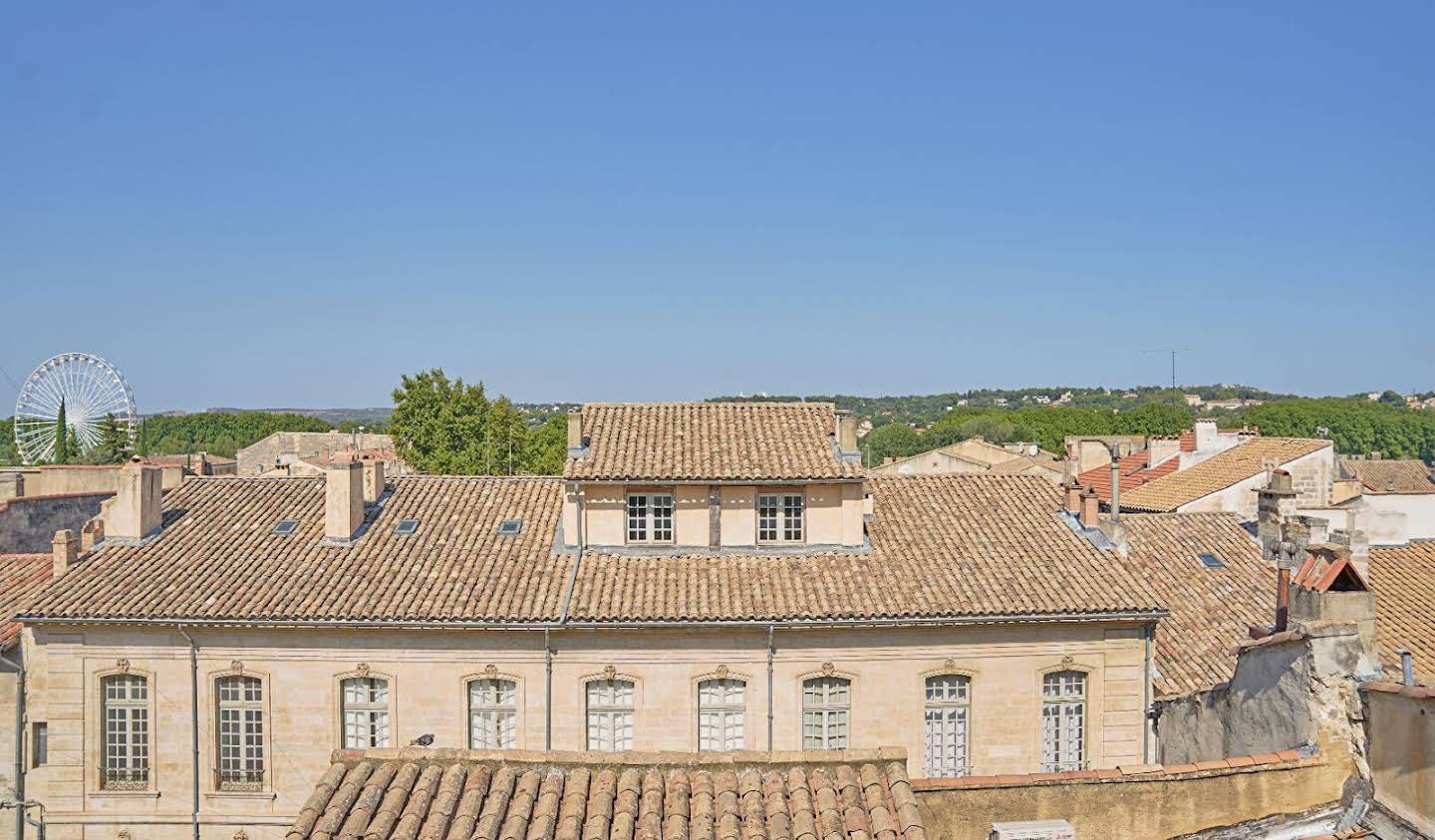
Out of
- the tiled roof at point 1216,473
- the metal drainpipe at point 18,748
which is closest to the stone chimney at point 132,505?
the metal drainpipe at point 18,748

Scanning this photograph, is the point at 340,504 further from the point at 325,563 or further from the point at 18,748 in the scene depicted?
the point at 18,748

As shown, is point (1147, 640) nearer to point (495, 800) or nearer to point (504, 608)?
point (504, 608)

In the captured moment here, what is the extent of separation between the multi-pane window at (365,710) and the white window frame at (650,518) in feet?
18.4

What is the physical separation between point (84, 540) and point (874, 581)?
633 inches

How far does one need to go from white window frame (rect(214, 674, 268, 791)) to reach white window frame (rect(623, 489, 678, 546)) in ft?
24.8

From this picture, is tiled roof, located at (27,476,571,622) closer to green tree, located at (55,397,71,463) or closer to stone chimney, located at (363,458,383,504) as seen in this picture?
stone chimney, located at (363,458,383,504)

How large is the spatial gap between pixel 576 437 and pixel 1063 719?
11355 mm

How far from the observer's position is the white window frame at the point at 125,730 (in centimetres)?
2103

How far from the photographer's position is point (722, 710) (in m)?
20.9

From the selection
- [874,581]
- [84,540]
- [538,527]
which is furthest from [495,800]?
[84,540]

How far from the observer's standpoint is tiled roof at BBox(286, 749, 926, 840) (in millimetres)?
8359

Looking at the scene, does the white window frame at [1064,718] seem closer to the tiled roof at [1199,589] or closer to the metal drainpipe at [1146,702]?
the metal drainpipe at [1146,702]

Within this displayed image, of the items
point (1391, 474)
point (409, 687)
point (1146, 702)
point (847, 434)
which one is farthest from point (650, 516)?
point (1391, 474)

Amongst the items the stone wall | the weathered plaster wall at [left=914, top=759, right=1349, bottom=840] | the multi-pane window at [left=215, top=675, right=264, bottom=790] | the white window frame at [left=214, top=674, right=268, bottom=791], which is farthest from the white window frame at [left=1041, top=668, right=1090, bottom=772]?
the stone wall
